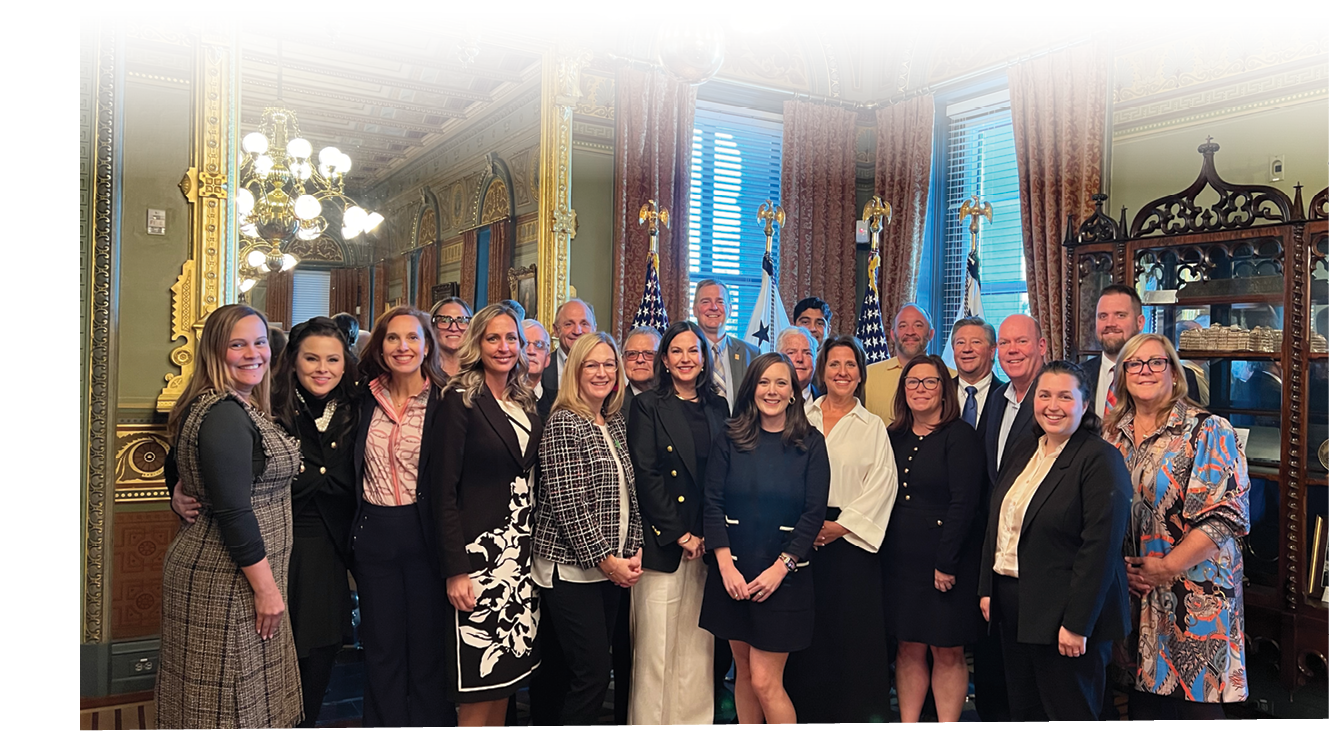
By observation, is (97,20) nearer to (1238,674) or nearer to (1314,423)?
(1238,674)

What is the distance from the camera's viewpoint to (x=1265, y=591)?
4324 millimetres

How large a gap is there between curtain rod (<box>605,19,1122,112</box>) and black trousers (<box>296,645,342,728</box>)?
4.03 meters

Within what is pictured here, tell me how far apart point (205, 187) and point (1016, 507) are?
370cm

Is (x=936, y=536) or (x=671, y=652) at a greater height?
(x=936, y=536)

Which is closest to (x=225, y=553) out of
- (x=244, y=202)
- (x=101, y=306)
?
(x=101, y=306)

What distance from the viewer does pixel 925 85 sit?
6957 mm

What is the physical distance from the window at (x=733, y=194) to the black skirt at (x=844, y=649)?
3662 millimetres

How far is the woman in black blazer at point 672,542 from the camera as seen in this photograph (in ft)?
10.5

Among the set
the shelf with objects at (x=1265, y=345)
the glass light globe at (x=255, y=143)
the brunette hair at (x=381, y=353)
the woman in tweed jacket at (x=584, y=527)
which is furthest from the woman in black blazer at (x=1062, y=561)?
the glass light globe at (x=255, y=143)

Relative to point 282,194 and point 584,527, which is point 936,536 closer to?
point 584,527

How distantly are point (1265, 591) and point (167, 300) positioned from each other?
526 centimetres

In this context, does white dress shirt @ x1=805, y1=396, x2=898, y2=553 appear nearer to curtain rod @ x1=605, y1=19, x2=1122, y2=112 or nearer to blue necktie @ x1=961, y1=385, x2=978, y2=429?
blue necktie @ x1=961, y1=385, x2=978, y2=429

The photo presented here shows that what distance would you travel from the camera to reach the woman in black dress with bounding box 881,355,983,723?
10.7 feet

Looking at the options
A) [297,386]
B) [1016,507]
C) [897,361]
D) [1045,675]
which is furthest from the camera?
[897,361]
